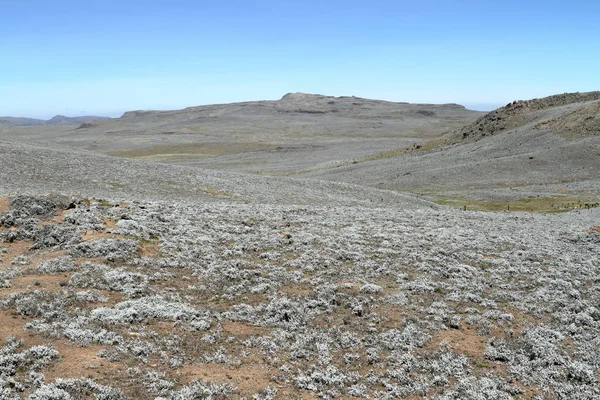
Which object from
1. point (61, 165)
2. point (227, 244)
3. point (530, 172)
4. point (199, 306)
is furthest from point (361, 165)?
point (199, 306)

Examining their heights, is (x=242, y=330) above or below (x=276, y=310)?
below

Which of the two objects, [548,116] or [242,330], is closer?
[242,330]

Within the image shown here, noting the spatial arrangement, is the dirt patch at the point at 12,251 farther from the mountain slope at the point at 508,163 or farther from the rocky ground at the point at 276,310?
the mountain slope at the point at 508,163

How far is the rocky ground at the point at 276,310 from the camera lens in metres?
12.2

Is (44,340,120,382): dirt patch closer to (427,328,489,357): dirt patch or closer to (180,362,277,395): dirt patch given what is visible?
(180,362,277,395): dirt patch

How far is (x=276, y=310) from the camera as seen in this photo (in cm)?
1625

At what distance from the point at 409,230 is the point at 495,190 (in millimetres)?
49374

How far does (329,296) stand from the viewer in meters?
17.8

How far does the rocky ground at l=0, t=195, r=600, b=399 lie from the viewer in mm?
12164

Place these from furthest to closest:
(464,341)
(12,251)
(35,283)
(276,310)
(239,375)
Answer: (12,251), (276,310), (35,283), (464,341), (239,375)

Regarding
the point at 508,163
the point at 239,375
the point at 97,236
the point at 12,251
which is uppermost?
the point at 508,163

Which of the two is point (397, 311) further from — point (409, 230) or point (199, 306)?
point (409, 230)

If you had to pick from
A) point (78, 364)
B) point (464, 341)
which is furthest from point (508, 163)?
point (78, 364)

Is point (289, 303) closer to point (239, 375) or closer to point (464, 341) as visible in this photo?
point (239, 375)
